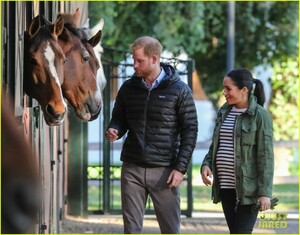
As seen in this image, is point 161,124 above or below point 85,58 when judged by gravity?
below

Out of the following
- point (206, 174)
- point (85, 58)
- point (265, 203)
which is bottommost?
point (265, 203)

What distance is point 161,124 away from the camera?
5.51 meters

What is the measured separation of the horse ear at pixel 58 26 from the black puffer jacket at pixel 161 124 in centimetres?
76

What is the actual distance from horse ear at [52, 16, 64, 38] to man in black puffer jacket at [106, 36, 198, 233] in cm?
63

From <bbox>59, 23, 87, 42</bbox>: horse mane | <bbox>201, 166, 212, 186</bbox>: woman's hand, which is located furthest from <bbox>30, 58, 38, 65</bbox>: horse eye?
<bbox>201, 166, 212, 186</bbox>: woman's hand

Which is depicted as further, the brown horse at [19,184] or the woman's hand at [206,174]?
the woman's hand at [206,174]

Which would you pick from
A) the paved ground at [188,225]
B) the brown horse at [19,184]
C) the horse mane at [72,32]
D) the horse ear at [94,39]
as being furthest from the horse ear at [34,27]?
the paved ground at [188,225]

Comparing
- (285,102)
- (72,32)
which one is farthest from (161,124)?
(285,102)

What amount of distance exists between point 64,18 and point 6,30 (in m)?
1.31

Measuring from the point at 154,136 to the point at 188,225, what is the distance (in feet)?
23.2

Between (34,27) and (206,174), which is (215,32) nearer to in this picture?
(206,174)

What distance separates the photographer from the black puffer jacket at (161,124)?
549 centimetres

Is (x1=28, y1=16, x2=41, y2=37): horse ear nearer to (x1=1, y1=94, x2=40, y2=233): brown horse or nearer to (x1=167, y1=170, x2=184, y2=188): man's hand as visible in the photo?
(x1=167, y1=170, x2=184, y2=188): man's hand

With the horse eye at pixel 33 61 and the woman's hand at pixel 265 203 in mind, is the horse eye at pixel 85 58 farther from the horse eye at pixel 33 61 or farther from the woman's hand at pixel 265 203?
the woman's hand at pixel 265 203
